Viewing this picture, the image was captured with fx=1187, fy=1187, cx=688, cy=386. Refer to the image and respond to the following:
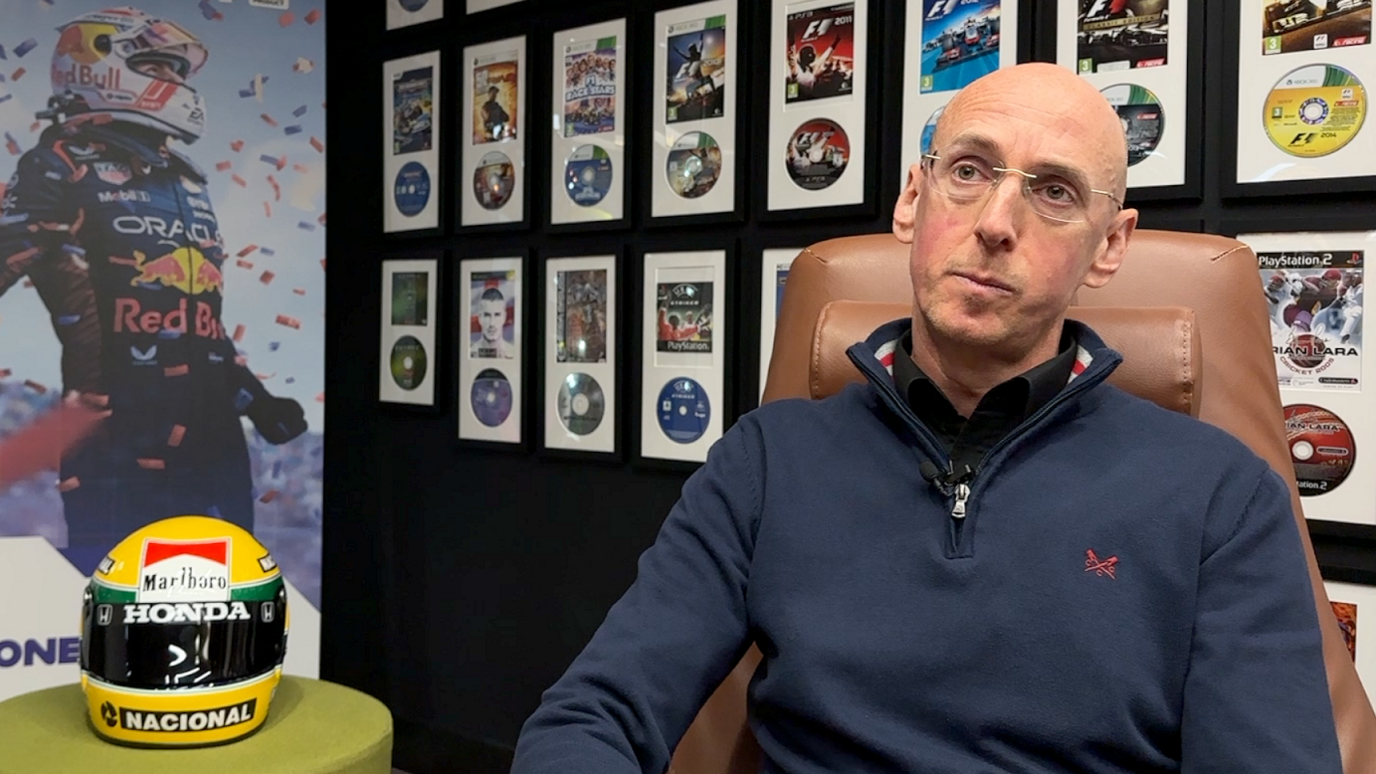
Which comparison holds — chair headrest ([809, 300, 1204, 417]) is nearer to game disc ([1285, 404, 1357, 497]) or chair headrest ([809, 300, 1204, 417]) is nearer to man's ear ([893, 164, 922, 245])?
man's ear ([893, 164, 922, 245])

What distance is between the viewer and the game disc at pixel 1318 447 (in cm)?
187

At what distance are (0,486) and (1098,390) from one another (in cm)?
235

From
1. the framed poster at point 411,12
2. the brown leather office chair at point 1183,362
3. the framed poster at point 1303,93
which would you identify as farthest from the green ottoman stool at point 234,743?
the framed poster at point 411,12

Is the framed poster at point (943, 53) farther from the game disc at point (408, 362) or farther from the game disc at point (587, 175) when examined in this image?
the game disc at point (408, 362)

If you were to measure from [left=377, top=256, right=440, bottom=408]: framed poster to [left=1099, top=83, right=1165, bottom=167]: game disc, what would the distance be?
5.88ft

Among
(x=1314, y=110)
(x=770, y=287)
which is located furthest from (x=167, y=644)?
(x=1314, y=110)

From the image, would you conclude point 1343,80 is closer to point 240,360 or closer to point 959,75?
point 959,75

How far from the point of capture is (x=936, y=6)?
2275mm

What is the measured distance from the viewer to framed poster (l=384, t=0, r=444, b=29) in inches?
124

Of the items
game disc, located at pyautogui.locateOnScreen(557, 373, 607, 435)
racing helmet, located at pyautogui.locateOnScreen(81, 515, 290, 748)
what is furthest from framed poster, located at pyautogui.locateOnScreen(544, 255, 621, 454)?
racing helmet, located at pyautogui.locateOnScreen(81, 515, 290, 748)

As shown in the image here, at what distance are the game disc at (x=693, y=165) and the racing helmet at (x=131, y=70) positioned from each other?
1.12 metres

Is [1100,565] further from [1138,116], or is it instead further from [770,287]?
[770,287]

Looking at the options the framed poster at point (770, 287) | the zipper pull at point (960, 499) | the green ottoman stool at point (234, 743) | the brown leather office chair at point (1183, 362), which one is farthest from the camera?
the framed poster at point (770, 287)

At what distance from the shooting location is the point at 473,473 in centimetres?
311
